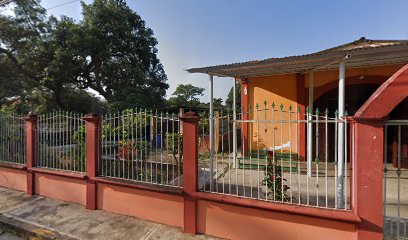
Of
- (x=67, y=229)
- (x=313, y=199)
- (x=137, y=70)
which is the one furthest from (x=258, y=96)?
(x=137, y=70)

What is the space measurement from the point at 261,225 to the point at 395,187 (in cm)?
369

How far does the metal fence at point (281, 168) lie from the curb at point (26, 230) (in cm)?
253

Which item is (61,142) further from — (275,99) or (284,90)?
(284,90)

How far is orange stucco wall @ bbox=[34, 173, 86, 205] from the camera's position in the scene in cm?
498

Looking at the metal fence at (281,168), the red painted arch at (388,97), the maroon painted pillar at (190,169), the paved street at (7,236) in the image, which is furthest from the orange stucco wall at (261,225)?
the paved street at (7,236)

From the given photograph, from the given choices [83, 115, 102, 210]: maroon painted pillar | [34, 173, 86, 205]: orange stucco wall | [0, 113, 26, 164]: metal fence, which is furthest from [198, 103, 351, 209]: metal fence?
[0, 113, 26, 164]: metal fence

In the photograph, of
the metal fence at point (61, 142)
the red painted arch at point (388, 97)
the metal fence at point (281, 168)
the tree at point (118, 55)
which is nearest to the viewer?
the red painted arch at point (388, 97)

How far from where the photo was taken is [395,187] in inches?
201

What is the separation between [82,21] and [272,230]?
1940 centimetres

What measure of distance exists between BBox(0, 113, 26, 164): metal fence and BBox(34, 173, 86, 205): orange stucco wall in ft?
3.00

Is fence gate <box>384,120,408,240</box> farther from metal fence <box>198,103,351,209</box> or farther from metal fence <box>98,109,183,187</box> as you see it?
metal fence <box>98,109,183,187</box>

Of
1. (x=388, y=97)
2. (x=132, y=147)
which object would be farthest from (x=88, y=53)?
(x=388, y=97)

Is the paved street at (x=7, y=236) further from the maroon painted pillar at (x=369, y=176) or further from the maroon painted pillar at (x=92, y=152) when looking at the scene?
the maroon painted pillar at (x=369, y=176)

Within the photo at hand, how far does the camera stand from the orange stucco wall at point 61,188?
196 inches
